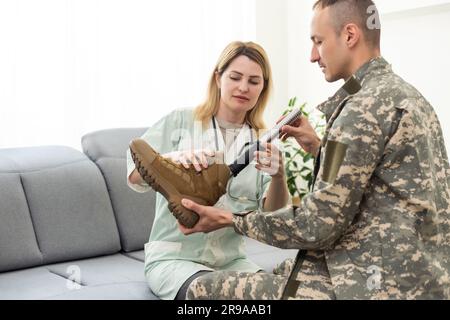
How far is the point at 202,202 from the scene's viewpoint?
183 centimetres

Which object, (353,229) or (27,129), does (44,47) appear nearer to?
(27,129)

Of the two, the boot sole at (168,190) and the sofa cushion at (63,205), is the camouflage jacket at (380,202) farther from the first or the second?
the sofa cushion at (63,205)

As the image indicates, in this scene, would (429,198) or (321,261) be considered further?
(321,261)

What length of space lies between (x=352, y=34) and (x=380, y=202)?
42 cm

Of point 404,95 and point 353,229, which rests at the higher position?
point 404,95

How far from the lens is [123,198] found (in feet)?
9.36

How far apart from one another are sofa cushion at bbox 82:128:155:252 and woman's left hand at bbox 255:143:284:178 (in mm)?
938

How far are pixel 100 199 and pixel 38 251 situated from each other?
0.33 m

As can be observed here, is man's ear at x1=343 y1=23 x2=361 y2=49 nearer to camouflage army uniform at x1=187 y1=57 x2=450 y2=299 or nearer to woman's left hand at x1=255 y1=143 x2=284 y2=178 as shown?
camouflage army uniform at x1=187 y1=57 x2=450 y2=299

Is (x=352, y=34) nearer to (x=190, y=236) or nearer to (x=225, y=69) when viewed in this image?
(x=225, y=69)

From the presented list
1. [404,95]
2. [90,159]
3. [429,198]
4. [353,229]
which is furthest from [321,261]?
[90,159]

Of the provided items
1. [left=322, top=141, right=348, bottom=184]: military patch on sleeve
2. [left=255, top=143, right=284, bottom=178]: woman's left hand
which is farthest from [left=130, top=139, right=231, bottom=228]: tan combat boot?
[left=322, top=141, right=348, bottom=184]: military patch on sleeve

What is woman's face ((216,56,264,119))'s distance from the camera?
2297 millimetres
